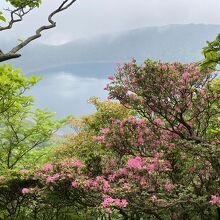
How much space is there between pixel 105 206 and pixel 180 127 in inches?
172

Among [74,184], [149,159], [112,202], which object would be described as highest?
[149,159]

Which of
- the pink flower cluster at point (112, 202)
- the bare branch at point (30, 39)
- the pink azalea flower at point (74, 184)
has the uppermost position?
the bare branch at point (30, 39)

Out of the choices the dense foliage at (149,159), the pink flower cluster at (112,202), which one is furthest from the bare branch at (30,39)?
the pink flower cluster at (112,202)

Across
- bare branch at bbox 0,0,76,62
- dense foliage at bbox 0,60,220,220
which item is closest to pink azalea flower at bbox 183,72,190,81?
dense foliage at bbox 0,60,220,220

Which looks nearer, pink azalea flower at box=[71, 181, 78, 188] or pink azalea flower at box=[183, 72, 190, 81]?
pink azalea flower at box=[71, 181, 78, 188]

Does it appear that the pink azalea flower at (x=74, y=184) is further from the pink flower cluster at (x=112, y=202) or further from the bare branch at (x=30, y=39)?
the bare branch at (x=30, y=39)

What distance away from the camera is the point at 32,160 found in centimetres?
2022

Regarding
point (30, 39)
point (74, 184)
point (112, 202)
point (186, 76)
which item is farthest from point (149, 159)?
point (30, 39)

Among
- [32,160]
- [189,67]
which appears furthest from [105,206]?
[32,160]

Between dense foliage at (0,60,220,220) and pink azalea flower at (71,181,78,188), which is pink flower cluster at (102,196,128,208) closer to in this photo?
dense foliage at (0,60,220,220)

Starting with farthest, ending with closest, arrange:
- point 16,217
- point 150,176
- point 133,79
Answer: point 16,217, point 133,79, point 150,176

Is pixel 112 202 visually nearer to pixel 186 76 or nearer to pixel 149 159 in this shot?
pixel 149 159

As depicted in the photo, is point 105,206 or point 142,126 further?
point 142,126

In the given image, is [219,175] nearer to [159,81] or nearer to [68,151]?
[159,81]
